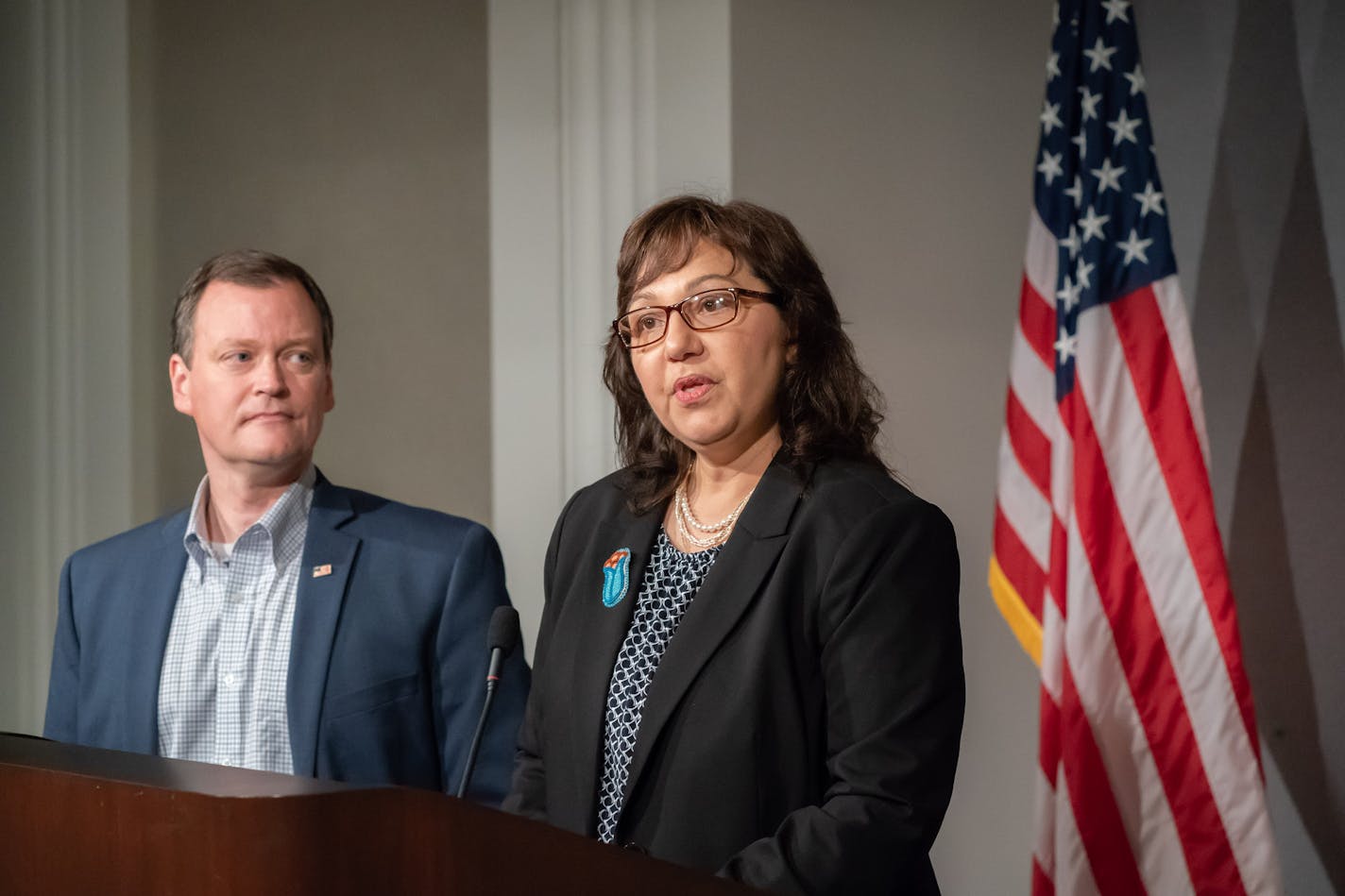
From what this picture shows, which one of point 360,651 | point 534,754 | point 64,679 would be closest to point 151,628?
point 64,679

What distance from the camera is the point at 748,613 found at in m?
1.71

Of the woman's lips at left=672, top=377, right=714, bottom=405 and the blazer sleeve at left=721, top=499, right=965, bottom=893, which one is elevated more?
the woman's lips at left=672, top=377, right=714, bottom=405

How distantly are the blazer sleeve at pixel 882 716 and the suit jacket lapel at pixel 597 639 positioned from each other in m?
0.28

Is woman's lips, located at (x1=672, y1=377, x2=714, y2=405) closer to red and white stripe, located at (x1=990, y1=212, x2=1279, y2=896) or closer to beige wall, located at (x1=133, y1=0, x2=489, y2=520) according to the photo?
red and white stripe, located at (x1=990, y1=212, x2=1279, y2=896)

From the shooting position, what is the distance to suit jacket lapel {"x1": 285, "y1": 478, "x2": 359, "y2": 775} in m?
2.20

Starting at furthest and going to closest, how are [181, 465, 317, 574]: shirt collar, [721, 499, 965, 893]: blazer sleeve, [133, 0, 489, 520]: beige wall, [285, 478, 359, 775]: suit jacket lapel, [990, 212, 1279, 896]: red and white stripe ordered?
[133, 0, 489, 520]: beige wall
[990, 212, 1279, 896]: red and white stripe
[181, 465, 317, 574]: shirt collar
[285, 478, 359, 775]: suit jacket lapel
[721, 499, 965, 893]: blazer sleeve

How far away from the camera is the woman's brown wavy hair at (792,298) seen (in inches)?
72.7

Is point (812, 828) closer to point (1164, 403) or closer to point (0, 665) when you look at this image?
point (1164, 403)

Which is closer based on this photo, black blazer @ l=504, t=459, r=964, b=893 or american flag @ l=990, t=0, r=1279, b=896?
black blazer @ l=504, t=459, r=964, b=893

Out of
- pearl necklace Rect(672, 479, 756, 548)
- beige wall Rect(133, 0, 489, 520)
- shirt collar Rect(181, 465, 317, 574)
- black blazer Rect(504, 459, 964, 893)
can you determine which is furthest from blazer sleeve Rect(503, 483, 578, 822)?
beige wall Rect(133, 0, 489, 520)

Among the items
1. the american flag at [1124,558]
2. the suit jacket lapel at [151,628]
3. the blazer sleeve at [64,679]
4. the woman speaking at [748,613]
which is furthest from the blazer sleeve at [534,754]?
the american flag at [1124,558]

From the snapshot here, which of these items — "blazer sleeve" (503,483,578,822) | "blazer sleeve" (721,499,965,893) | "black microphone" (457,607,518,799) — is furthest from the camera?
"blazer sleeve" (503,483,578,822)

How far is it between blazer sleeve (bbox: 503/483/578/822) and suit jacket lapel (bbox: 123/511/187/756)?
0.70m

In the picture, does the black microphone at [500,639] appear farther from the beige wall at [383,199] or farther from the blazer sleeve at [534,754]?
the beige wall at [383,199]
